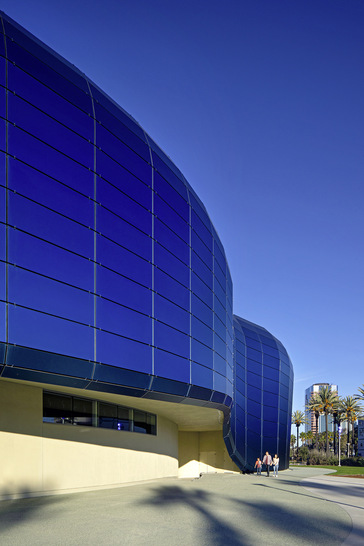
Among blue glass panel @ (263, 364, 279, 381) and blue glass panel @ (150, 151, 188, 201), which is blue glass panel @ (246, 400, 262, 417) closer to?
blue glass panel @ (263, 364, 279, 381)

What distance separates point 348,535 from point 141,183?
15.5 m

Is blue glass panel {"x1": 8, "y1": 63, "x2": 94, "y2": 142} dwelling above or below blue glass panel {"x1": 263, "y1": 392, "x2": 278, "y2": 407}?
above

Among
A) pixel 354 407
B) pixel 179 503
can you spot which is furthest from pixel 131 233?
pixel 354 407

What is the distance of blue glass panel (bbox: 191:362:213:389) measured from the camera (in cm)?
2627

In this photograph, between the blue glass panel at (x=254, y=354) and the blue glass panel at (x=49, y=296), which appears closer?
the blue glass panel at (x=49, y=296)

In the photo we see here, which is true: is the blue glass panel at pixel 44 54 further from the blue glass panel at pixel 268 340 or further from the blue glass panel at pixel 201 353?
the blue glass panel at pixel 268 340

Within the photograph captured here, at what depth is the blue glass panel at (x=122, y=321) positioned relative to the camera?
19.4 meters

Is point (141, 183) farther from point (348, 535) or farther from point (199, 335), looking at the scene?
point (348, 535)

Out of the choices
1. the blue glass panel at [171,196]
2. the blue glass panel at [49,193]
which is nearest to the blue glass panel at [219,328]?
the blue glass panel at [171,196]

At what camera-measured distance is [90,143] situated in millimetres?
19938

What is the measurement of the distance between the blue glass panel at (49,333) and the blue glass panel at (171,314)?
518 cm

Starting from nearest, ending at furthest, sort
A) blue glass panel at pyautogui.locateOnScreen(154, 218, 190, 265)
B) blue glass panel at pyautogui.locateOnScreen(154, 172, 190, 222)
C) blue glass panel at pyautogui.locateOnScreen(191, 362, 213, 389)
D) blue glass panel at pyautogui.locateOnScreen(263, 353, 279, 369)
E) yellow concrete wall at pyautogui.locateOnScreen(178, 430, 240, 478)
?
blue glass panel at pyautogui.locateOnScreen(154, 218, 190, 265)
blue glass panel at pyautogui.locateOnScreen(154, 172, 190, 222)
blue glass panel at pyautogui.locateOnScreen(191, 362, 213, 389)
yellow concrete wall at pyautogui.locateOnScreen(178, 430, 240, 478)
blue glass panel at pyautogui.locateOnScreen(263, 353, 279, 369)

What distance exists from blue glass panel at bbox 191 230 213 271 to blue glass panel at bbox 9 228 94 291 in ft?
33.2

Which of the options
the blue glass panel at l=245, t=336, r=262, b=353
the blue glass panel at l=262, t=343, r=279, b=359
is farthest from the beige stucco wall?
the blue glass panel at l=262, t=343, r=279, b=359
